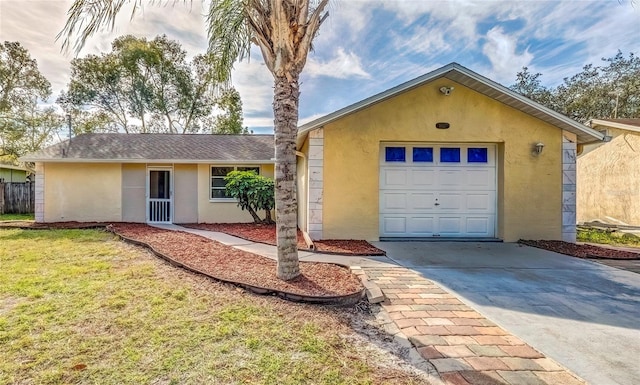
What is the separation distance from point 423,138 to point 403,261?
3848 mm

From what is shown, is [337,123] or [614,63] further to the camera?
[614,63]

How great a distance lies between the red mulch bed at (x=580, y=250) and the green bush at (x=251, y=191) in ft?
26.4

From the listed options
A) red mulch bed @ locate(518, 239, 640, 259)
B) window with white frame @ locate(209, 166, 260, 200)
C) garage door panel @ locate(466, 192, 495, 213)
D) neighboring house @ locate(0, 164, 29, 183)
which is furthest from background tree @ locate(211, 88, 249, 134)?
red mulch bed @ locate(518, 239, 640, 259)

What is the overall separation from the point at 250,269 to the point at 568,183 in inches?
346

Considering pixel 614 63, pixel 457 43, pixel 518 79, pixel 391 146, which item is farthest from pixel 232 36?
pixel 614 63

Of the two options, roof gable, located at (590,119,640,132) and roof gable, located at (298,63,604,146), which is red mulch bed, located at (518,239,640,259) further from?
roof gable, located at (590,119,640,132)

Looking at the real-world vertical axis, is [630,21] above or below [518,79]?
below

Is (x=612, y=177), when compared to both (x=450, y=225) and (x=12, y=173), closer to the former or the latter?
(x=450, y=225)

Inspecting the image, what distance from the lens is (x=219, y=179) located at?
14.2 meters

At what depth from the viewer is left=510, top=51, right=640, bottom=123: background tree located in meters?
25.5

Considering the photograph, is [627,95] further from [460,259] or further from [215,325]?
[215,325]

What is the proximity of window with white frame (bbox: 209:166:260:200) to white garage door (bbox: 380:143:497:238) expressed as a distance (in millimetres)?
7095

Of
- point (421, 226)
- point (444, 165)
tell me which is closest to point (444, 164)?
point (444, 165)

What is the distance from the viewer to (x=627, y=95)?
1006 inches
